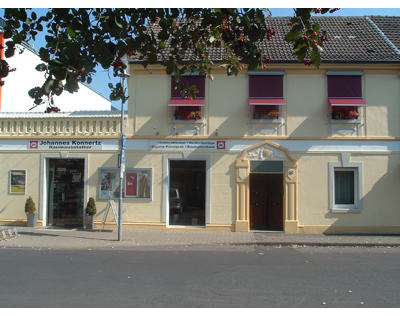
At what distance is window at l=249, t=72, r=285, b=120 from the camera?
1466cm

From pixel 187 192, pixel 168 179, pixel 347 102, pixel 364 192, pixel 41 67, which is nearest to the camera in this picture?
pixel 41 67

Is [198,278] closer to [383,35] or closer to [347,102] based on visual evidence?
[347,102]

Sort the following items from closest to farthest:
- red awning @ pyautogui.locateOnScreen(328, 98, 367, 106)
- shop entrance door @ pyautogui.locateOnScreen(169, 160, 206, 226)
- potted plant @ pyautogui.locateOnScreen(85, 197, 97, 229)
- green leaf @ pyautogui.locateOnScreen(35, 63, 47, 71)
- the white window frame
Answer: green leaf @ pyautogui.locateOnScreen(35, 63, 47, 71) < red awning @ pyautogui.locateOnScreen(328, 98, 367, 106) < the white window frame < potted plant @ pyautogui.locateOnScreen(85, 197, 97, 229) < shop entrance door @ pyautogui.locateOnScreen(169, 160, 206, 226)

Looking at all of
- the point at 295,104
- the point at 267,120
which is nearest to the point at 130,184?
the point at 267,120

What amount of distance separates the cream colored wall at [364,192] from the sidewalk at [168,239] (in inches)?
→ 28.5

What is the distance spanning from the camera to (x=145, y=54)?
516cm

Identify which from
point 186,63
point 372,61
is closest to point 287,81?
point 372,61

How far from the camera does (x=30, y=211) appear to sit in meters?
14.9

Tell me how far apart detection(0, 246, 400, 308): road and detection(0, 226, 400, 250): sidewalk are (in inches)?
36.4

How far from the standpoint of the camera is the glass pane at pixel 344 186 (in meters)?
14.8

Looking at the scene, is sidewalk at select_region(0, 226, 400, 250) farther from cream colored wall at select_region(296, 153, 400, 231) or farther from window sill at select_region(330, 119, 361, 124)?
window sill at select_region(330, 119, 361, 124)

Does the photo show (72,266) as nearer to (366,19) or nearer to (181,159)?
(181,159)

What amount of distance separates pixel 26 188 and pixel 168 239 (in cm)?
633

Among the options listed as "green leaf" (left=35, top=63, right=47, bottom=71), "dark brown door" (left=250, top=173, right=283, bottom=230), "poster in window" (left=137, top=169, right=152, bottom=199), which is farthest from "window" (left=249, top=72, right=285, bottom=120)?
"green leaf" (left=35, top=63, right=47, bottom=71)
